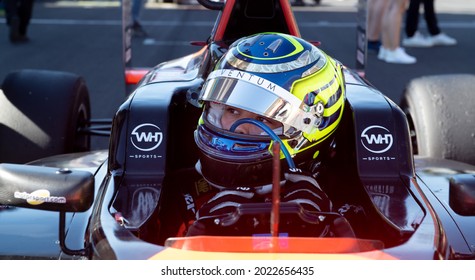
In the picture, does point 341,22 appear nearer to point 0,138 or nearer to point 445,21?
point 445,21

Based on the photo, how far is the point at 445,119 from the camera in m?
4.38

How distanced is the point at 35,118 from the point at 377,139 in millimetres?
1883

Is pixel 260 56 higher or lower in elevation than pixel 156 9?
higher

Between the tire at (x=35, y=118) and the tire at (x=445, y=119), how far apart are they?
1746mm

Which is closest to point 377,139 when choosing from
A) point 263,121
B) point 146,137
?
point 263,121

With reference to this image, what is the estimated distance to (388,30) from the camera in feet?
32.3

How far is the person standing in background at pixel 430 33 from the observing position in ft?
37.2

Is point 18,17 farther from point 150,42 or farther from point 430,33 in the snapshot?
point 430,33

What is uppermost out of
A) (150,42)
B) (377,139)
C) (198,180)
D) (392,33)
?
(377,139)

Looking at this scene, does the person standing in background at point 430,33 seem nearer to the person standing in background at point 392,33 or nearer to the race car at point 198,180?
the person standing in background at point 392,33

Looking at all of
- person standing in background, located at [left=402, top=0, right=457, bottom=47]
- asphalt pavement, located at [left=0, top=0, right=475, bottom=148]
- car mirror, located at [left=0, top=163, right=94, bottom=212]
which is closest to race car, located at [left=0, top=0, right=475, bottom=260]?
car mirror, located at [left=0, top=163, right=94, bottom=212]
